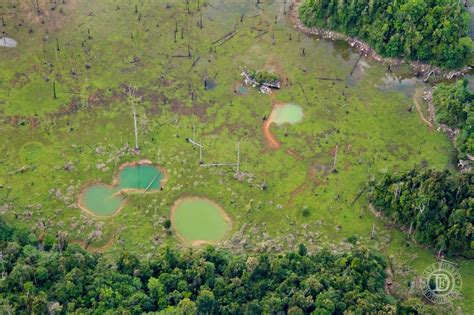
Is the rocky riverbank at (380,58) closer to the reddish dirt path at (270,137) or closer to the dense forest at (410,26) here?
the dense forest at (410,26)

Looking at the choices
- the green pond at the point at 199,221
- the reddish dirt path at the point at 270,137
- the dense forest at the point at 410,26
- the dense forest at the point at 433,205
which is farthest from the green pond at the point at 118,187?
the dense forest at the point at 410,26

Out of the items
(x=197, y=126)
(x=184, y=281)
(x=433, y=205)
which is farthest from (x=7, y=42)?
(x=433, y=205)

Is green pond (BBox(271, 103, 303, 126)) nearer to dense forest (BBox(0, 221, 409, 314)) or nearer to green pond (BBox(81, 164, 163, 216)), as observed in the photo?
green pond (BBox(81, 164, 163, 216))

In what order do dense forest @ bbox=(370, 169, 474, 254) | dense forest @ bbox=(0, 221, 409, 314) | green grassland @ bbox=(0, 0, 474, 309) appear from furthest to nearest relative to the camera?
green grassland @ bbox=(0, 0, 474, 309)
dense forest @ bbox=(370, 169, 474, 254)
dense forest @ bbox=(0, 221, 409, 314)

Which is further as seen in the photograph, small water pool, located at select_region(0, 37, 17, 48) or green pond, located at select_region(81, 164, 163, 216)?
small water pool, located at select_region(0, 37, 17, 48)

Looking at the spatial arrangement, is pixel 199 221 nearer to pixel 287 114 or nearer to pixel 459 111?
pixel 287 114

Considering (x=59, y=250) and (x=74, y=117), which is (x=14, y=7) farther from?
(x=59, y=250)

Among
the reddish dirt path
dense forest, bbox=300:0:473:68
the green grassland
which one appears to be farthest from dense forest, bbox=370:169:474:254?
dense forest, bbox=300:0:473:68
